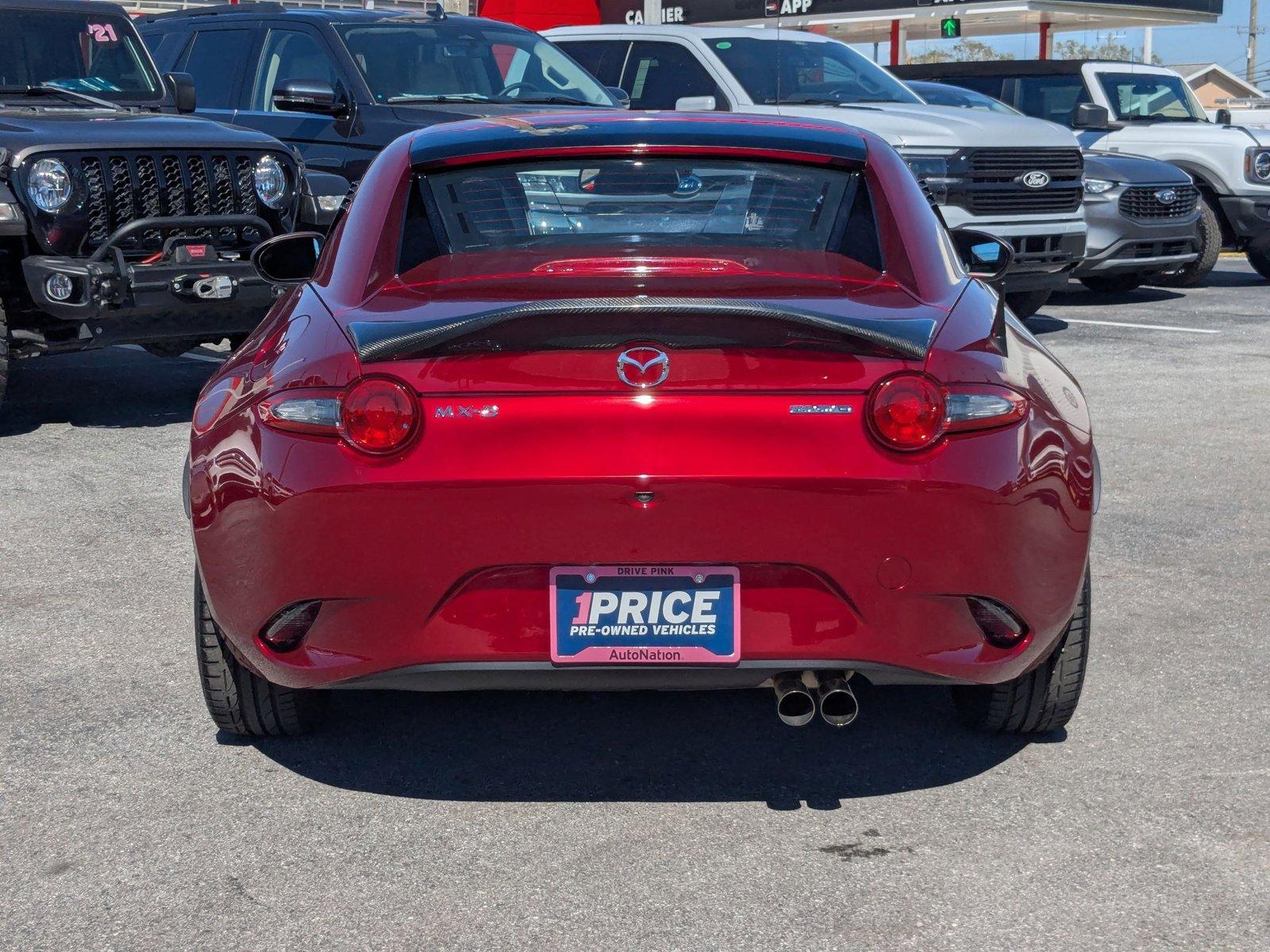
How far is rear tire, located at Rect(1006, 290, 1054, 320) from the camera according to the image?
468 inches

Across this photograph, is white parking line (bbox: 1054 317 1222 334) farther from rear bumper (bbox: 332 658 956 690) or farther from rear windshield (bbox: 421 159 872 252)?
rear bumper (bbox: 332 658 956 690)

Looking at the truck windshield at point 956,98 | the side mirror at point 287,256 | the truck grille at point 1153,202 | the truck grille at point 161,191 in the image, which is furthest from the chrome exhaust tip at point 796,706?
the truck windshield at point 956,98

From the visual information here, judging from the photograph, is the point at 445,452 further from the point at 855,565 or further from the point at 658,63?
the point at 658,63

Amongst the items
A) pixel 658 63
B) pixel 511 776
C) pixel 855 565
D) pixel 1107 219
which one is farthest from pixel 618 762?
pixel 1107 219

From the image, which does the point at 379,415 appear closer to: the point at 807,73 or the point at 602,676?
the point at 602,676

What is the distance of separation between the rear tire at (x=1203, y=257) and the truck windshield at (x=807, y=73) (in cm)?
339

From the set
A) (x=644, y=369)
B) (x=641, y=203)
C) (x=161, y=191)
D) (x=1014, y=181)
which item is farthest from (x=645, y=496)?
(x=1014, y=181)

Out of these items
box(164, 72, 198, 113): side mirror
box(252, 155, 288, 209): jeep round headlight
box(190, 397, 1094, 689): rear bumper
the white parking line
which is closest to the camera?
box(190, 397, 1094, 689): rear bumper

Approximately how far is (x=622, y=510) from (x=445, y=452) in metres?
0.35

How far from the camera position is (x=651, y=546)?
10.6ft

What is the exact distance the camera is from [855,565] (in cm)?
325

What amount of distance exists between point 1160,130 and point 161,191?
976 centimetres

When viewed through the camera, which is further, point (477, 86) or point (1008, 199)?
point (1008, 199)

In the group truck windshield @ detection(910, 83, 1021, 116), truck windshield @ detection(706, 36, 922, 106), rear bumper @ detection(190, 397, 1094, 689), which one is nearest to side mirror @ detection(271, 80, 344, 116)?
truck windshield @ detection(706, 36, 922, 106)
